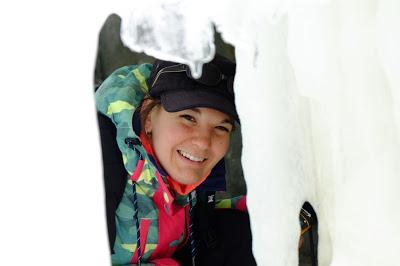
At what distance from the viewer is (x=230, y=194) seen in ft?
7.97

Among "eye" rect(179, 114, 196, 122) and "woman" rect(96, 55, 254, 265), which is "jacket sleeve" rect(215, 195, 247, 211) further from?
"eye" rect(179, 114, 196, 122)

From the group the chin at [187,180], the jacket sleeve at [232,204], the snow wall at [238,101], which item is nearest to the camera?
the snow wall at [238,101]

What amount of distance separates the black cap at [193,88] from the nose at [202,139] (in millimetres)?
84

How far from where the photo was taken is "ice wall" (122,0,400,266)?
0.76 m

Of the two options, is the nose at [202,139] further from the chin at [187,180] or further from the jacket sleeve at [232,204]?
the jacket sleeve at [232,204]

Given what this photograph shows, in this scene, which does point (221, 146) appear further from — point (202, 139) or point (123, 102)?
point (123, 102)

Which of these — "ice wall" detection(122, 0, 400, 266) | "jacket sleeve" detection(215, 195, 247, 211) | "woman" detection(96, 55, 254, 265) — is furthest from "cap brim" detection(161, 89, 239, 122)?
"jacket sleeve" detection(215, 195, 247, 211)

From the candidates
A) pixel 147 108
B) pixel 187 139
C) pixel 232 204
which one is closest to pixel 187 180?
pixel 187 139

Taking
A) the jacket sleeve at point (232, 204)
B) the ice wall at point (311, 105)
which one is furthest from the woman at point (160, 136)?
the ice wall at point (311, 105)

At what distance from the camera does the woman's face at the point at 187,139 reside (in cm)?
146

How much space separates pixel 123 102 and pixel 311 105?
2.27ft

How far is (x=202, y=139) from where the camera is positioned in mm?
1460
